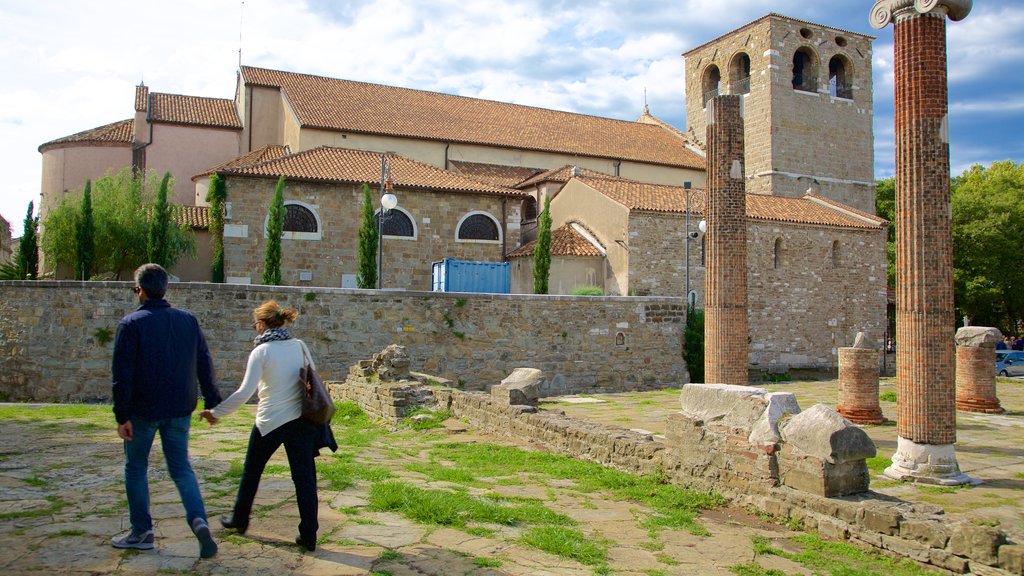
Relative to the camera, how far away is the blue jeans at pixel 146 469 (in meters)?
4.31

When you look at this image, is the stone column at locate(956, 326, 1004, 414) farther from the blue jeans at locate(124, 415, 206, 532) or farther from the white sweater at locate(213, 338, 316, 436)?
the blue jeans at locate(124, 415, 206, 532)

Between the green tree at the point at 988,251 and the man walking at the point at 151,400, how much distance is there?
123ft

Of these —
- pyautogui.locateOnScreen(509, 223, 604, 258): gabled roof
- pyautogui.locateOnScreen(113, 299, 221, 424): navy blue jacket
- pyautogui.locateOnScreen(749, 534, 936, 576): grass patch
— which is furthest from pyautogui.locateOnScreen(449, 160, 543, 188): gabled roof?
pyautogui.locateOnScreen(113, 299, 221, 424): navy blue jacket

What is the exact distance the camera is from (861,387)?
12898 millimetres

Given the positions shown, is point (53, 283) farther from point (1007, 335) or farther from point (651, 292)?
point (1007, 335)

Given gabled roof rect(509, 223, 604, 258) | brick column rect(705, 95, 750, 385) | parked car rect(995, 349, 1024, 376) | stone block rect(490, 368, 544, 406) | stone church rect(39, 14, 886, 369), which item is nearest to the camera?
stone block rect(490, 368, 544, 406)

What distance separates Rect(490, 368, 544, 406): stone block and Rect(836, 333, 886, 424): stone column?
224 inches

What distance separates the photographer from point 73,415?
11.0 metres

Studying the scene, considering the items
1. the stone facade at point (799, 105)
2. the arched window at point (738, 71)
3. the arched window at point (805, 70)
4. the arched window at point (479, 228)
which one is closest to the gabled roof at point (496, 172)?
the arched window at point (479, 228)

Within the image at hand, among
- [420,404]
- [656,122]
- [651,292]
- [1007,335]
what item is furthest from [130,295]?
[1007,335]

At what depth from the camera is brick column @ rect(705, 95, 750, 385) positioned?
11664mm

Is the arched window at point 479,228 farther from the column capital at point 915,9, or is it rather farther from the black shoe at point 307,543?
the black shoe at point 307,543

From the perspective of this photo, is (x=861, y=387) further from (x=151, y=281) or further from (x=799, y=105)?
(x=799, y=105)

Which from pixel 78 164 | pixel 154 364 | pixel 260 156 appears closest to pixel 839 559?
pixel 154 364
